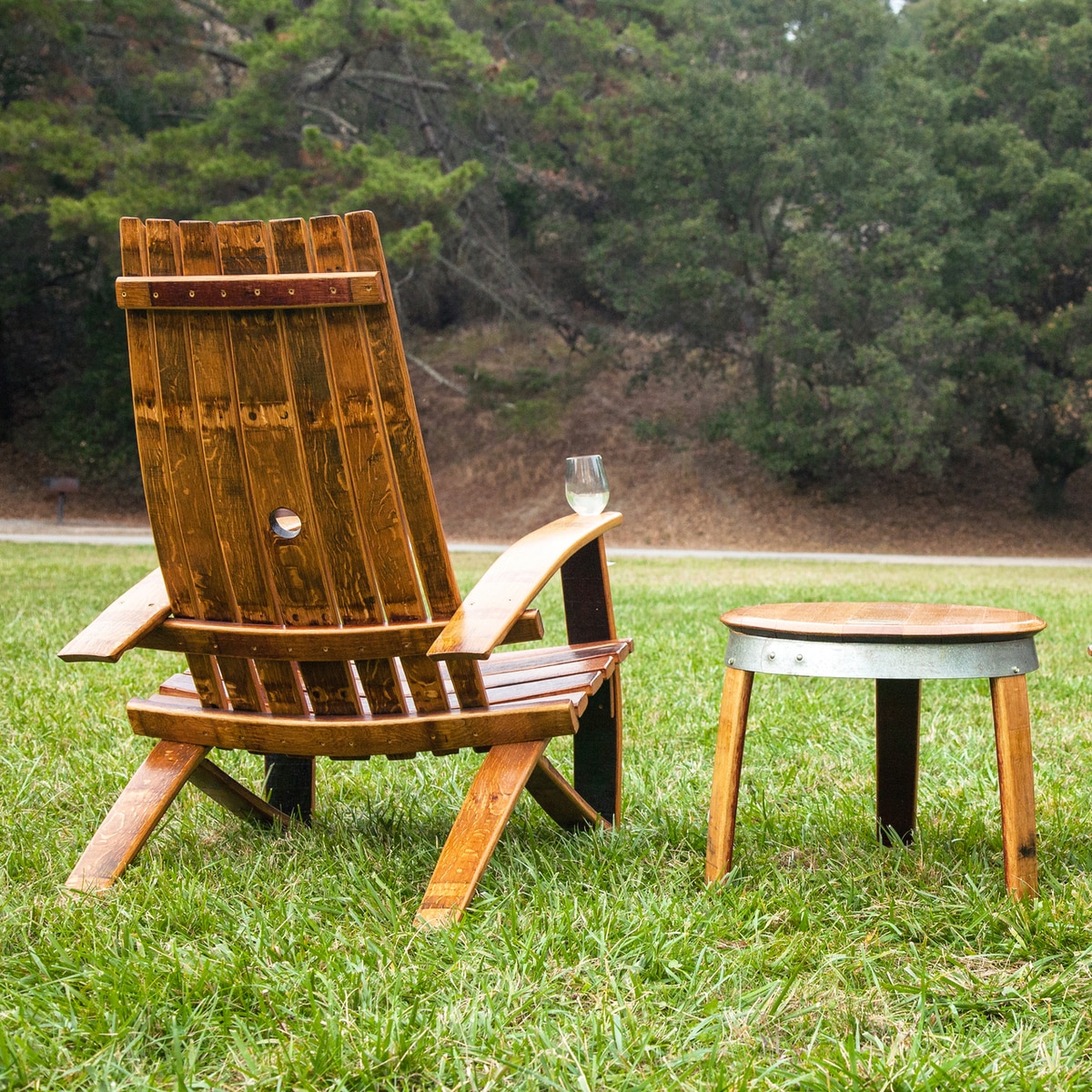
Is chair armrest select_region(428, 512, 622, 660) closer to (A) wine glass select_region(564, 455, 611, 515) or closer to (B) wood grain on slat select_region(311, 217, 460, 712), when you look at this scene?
(B) wood grain on slat select_region(311, 217, 460, 712)

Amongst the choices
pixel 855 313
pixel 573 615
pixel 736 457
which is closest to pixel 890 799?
pixel 573 615

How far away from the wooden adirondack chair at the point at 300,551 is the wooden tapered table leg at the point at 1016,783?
2.61ft

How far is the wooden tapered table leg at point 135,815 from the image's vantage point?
231cm

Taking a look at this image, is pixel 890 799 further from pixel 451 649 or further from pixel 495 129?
pixel 495 129

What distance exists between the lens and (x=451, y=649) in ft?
6.50

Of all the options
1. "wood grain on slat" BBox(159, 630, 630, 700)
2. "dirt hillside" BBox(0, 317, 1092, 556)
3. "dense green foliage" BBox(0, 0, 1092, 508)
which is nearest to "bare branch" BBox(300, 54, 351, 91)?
"dense green foliage" BBox(0, 0, 1092, 508)

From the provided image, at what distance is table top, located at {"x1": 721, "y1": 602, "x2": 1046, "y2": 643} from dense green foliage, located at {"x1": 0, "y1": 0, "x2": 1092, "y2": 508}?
1429cm

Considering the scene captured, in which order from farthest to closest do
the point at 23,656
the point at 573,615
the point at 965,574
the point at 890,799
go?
the point at 965,574 → the point at 23,656 → the point at 573,615 → the point at 890,799

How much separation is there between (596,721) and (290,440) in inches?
43.3

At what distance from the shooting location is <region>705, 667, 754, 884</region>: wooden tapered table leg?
2.28 meters

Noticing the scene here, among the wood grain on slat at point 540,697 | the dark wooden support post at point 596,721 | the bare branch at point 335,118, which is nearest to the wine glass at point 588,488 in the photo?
the dark wooden support post at point 596,721

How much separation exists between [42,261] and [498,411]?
370 inches

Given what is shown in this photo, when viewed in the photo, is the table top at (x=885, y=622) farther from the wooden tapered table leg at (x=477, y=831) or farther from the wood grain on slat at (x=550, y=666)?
the wooden tapered table leg at (x=477, y=831)

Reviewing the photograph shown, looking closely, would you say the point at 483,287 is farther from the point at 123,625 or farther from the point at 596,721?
the point at 123,625
